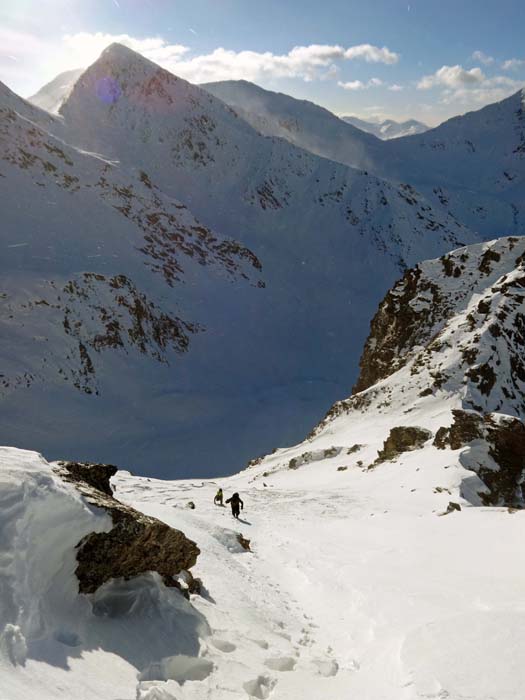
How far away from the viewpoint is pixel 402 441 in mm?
23703

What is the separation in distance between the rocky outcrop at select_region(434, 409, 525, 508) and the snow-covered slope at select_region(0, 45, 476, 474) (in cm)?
2095

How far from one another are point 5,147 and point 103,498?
201 ft

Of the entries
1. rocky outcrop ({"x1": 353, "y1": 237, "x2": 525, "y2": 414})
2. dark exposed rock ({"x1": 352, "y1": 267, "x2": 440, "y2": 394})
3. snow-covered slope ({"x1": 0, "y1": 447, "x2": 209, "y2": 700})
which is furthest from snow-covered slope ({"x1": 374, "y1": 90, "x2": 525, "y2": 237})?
snow-covered slope ({"x1": 0, "y1": 447, "x2": 209, "y2": 700})

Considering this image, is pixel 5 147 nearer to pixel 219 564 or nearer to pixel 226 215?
pixel 226 215

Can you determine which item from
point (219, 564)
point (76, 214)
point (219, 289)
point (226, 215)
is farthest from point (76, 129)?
point (219, 564)

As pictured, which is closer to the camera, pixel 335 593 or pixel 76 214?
pixel 335 593

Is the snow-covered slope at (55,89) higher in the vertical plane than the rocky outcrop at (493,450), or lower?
higher

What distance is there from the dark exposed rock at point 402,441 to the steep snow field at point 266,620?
1141 cm

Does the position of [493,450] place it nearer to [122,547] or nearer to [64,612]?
[122,547]

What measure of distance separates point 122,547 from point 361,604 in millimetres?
3860

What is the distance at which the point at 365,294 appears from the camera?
78.9 metres

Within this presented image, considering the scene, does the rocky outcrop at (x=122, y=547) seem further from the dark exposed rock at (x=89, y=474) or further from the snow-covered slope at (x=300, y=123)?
the snow-covered slope at (x=300, y=123)

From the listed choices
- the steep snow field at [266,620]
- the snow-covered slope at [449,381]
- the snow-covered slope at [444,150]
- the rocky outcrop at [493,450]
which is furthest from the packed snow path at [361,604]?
the snow-covered slope at [444,150]

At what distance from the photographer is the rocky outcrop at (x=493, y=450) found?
702 inches
